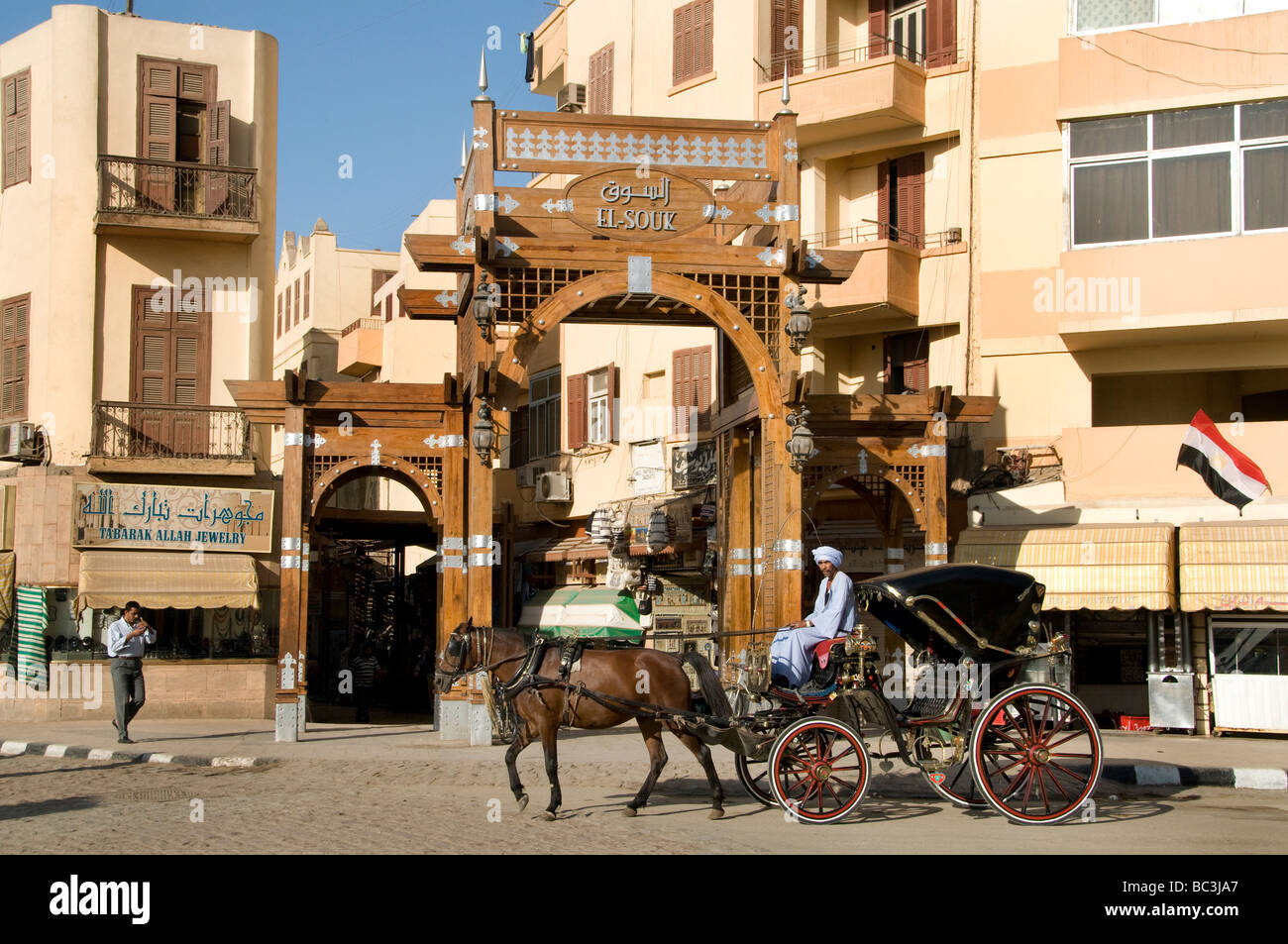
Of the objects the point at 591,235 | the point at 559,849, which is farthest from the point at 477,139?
the point at 559,849

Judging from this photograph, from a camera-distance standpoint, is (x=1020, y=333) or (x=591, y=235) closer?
(x=591, y=235)

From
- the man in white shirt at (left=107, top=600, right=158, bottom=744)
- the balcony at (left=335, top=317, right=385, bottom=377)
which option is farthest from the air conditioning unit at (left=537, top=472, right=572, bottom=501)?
the man in white shirt at (left=107, top=600, right=158, bottom=744)

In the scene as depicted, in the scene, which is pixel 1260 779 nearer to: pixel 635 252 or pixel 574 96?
pixel 635 252

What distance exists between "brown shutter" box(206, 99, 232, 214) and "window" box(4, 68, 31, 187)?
2936mm

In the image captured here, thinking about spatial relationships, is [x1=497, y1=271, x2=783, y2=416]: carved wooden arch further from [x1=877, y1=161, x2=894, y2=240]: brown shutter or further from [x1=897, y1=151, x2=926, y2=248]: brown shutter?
[x1=877, y1=161, x2=894, y2=240]: brown shutter

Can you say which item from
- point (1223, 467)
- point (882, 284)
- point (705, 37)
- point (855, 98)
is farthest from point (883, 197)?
point (1223, 467)

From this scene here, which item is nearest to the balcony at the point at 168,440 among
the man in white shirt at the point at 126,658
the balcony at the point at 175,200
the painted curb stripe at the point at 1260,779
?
the balcony at the point at 175,200

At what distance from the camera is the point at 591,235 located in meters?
16.1

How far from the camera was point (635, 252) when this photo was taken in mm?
16062

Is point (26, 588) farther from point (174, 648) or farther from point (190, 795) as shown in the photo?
point (190, 795)

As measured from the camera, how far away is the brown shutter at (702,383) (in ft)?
81.5

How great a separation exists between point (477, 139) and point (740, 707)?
7.58 meters

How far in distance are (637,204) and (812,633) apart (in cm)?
723

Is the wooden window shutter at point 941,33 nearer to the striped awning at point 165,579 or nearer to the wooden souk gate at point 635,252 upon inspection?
the wooden souk gate at point 635,252
